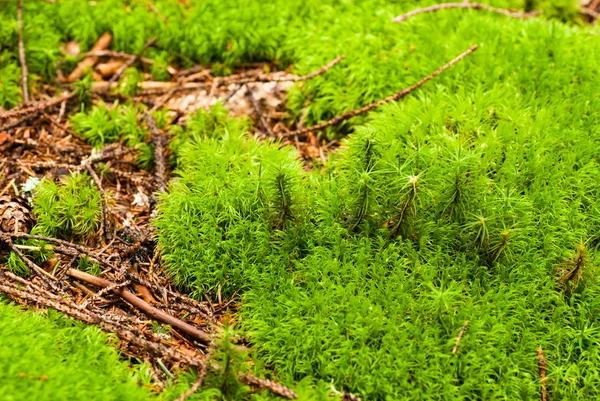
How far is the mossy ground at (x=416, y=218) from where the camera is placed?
116 inches

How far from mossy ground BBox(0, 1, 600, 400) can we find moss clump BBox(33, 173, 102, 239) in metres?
0.50

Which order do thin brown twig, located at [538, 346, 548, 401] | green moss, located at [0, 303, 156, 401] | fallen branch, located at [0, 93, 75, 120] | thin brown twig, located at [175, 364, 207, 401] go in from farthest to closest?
fallen branch, located at [0, 93, 75, 120] < thin brown twig, located at [538, 346, 548, 401] < thin brown twig, located at [175, 364, 207, 401] < green moss, located at [0, 303, 156, 401]

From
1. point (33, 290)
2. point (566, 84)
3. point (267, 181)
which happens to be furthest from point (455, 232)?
point (33, 290)

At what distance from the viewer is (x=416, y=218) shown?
3361 millimetres

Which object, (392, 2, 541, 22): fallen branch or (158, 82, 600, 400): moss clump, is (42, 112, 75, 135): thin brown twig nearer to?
(158, 82, 600, 400): moss clump

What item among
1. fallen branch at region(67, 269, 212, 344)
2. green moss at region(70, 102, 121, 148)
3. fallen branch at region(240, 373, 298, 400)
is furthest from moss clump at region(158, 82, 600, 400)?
green moss at region(70, 102, 121, 148)

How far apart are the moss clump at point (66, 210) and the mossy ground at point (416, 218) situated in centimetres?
50

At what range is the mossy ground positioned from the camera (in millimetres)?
2938

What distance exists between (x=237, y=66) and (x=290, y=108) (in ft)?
2.32

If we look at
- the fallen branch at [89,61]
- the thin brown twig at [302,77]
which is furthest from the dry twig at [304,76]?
the fallen branch at [89,61]

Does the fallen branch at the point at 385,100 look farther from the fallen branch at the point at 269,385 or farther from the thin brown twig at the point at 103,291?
the fallen branch at the point at 269,385

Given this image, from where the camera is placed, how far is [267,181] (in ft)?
11.4

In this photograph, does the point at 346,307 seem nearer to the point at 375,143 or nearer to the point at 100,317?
the point at 375,143

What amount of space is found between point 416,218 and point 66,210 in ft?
7.33
